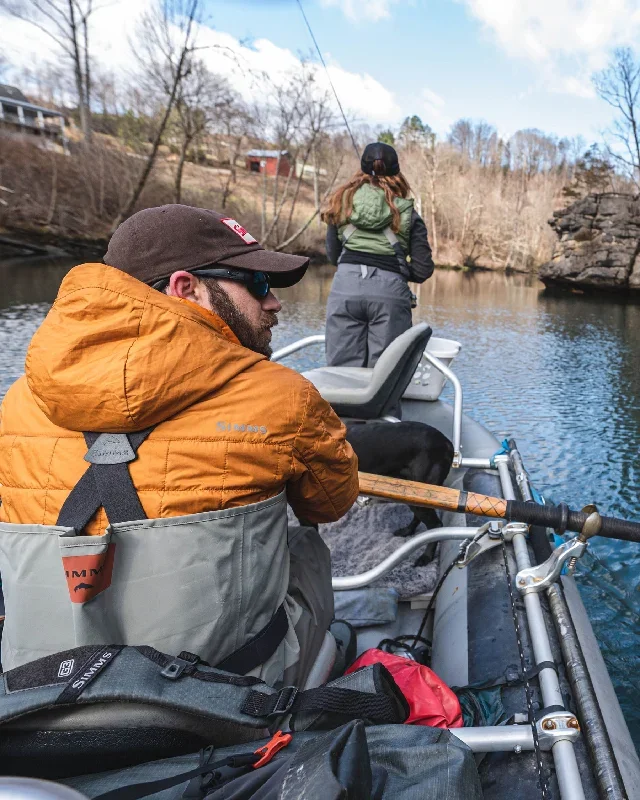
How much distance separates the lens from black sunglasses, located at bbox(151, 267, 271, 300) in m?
1.47

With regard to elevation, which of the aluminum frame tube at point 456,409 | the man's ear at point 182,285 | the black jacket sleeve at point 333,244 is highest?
the man's ear at point 182,285

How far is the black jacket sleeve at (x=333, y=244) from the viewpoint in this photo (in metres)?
4.68

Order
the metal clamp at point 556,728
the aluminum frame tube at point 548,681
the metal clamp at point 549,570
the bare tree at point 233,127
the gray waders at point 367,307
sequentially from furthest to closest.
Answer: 1. the bare tree at point 233,127
2. the gray waders at point 367,307
3. the metal clamp at point 549,570
4. the metal clamp at point 556,728
5. the aluminum frame tube at point 548,681

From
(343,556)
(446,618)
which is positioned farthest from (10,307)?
(446,618)

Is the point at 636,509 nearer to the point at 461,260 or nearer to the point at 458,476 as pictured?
the point at 458,476

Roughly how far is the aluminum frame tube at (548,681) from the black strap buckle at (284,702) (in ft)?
2.47

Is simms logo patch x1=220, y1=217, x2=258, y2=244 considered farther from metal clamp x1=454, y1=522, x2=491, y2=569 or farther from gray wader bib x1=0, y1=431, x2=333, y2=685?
metal clamp x1=454, y1=522, x2=491, y2=569

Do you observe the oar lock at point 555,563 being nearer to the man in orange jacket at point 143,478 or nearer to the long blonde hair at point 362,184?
the man in orange jacket at point 143,478

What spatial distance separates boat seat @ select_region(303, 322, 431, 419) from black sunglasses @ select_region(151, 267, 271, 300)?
199 cm

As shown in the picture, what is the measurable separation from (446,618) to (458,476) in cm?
141

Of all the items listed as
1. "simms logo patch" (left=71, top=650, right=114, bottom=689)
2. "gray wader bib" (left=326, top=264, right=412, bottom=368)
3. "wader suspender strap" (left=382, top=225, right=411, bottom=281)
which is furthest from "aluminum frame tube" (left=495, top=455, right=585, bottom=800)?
"wader suspender strap" (left=382, top=225, right=411, bottom=281)

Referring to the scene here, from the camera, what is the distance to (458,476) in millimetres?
3791

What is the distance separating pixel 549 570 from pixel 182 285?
67.3 inches

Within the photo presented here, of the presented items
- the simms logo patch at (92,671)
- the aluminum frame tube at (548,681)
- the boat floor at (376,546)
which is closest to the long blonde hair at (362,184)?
the boat floor at (376,546)
